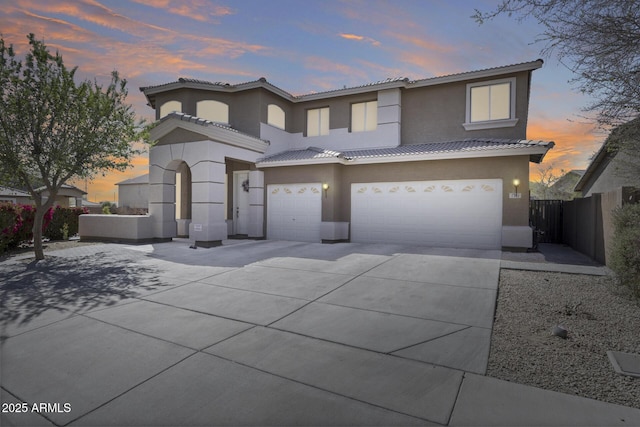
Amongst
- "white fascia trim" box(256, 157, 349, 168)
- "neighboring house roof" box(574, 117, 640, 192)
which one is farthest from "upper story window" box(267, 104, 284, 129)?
"neighboring house roof" box(574, 117, 640, 192)

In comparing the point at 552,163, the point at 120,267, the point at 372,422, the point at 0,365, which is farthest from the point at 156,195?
the point at 552,163

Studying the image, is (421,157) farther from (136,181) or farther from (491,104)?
(136,181)

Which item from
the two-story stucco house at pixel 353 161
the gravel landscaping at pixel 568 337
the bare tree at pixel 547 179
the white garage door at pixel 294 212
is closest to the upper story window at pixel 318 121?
the two-story stucco house at pixel 353 161

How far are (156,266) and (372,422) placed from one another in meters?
8.08

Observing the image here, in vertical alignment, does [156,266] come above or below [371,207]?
below

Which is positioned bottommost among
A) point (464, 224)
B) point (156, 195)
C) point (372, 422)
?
point (372, 422)

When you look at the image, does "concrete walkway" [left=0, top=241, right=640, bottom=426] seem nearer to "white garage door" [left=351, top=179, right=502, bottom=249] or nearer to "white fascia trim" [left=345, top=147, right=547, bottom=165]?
"white garage door" [left=351, top=179, right=502, bottom=249]

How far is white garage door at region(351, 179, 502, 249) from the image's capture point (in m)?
12.6

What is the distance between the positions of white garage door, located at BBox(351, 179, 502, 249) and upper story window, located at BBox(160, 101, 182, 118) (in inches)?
386

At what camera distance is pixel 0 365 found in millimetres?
3545

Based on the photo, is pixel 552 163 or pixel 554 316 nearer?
pixel 554 316

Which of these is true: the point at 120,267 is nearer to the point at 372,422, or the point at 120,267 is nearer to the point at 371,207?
the point at 372,422

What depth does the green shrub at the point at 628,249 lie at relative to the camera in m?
6.02

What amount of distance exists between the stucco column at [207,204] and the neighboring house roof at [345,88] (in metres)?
4.68
